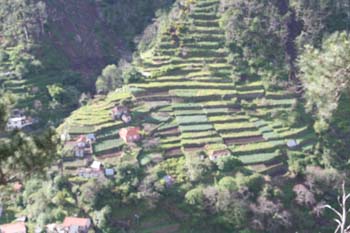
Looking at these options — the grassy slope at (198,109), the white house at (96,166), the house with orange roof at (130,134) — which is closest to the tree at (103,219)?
the white house at (96,166)

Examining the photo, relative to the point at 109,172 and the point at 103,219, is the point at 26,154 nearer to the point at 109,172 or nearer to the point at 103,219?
the point at 103,219

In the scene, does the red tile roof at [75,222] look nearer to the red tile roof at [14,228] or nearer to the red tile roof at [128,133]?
the red tile roof at [14,228]

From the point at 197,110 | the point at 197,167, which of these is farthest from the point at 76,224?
the point at 197,110

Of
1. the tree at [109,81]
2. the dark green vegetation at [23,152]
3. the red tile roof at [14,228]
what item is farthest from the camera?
the tree at [109,81]

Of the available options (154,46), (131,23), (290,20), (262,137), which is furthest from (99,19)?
(262,137)

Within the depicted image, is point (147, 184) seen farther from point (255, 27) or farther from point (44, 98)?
point (255, 27)

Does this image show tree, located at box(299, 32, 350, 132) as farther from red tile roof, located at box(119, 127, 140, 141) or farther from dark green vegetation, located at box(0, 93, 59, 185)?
red tile roof, located at box(119, 127, 140, 141)
